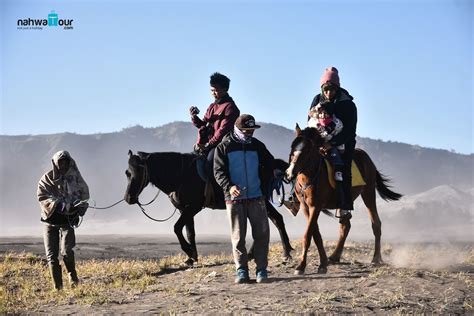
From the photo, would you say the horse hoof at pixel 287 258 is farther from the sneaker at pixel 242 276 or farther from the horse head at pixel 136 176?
the horse head at pixel 136 176

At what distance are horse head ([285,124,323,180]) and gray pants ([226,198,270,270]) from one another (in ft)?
2.19

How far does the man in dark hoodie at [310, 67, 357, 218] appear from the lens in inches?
442

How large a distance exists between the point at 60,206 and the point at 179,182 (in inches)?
102

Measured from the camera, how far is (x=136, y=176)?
1281cm

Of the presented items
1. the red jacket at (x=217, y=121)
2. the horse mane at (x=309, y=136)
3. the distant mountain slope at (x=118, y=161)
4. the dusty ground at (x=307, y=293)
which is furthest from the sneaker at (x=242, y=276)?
the distant mountain slope at (x=118, y=161)

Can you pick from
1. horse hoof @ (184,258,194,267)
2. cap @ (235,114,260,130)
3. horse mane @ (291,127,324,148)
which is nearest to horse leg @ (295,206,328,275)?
horse mane @ (291,127,324,148)

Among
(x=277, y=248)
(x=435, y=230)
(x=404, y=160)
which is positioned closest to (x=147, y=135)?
(x=404, y=160)

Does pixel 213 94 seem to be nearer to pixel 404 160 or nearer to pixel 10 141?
pixel 10 141

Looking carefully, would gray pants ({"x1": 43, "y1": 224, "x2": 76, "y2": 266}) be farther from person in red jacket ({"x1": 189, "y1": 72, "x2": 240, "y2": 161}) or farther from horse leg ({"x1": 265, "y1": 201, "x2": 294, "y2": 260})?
horse leg ({"x1": 265, "y1": 201, "x2": 294, "y2": 260})

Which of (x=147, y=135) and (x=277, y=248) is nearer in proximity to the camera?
(x=277, y=248)

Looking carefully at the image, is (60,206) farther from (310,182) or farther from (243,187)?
(310,182)

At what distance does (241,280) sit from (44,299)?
295cm

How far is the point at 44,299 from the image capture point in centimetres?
1041

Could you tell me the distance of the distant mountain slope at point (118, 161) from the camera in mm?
72125
